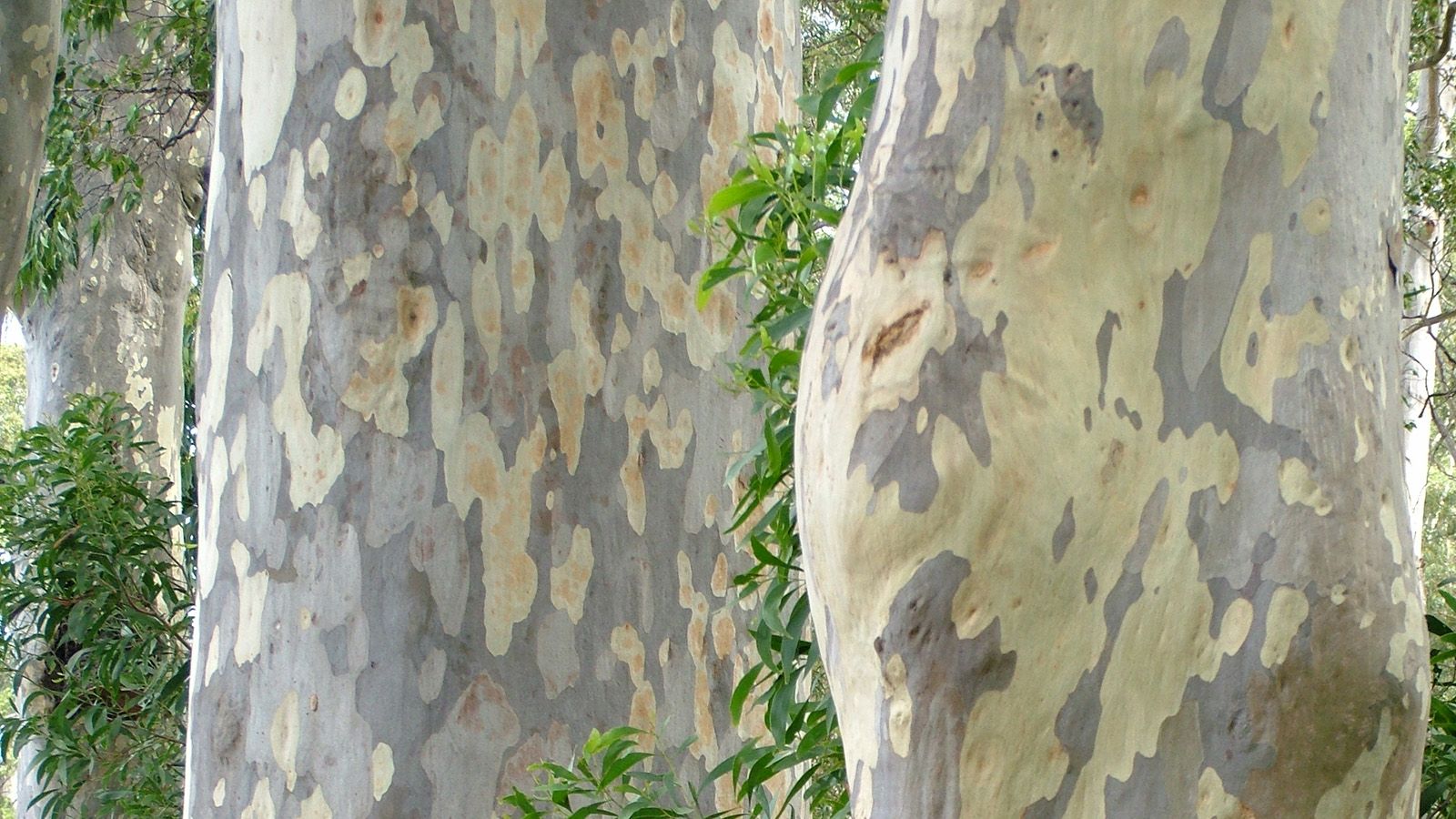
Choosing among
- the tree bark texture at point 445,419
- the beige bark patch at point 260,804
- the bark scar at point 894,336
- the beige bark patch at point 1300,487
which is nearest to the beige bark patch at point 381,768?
the tree bark texture at point 445,419

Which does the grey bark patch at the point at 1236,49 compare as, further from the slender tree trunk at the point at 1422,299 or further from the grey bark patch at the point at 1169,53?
the slender tree trunk at the point at 1422,299

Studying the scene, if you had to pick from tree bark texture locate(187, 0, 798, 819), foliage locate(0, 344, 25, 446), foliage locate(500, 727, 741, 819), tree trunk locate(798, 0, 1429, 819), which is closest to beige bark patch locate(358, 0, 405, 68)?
tree bark texture locate(187, 0, 798, 819)

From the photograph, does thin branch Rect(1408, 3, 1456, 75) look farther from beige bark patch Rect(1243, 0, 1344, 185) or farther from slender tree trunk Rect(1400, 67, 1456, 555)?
beige bark patch Rect(1243, 0, 1344, 185)

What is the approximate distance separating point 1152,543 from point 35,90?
3354 millimetres

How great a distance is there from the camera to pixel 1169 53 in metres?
0.76

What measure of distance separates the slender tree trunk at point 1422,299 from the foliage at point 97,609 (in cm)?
332

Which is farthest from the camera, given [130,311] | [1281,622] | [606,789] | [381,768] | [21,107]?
[130,311]

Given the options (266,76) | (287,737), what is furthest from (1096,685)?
(266,76)

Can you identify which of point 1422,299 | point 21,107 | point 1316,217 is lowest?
point 1316,217

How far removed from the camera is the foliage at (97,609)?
10.7ft

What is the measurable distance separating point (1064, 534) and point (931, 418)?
10cm

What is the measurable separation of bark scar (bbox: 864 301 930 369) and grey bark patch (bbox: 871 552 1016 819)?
4.5 inches

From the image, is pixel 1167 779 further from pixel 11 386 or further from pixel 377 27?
pixel 11 386

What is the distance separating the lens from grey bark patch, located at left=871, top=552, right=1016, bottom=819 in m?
0.70
